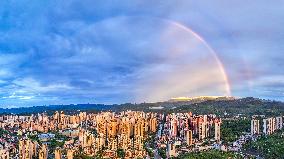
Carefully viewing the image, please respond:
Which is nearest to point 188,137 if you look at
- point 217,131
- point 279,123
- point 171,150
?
point 217,131

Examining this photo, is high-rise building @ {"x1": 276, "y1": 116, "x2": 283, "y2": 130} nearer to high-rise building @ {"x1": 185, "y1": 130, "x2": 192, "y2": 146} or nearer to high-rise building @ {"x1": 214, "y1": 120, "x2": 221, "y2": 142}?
high-rise building @ {"x1": 214, "y1": 120, "x2": 221, "y2": 142}

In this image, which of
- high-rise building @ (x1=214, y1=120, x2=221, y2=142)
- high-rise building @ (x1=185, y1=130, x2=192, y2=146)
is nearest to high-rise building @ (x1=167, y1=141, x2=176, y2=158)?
high-rise building @ (x1=185, y1=130, x2=192, y2=146)

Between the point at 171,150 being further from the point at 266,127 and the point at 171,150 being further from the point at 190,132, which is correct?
the point at 266,127

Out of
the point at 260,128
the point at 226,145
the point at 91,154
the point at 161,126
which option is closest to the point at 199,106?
the point at 161,126

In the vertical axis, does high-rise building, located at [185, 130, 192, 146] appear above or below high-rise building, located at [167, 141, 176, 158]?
above

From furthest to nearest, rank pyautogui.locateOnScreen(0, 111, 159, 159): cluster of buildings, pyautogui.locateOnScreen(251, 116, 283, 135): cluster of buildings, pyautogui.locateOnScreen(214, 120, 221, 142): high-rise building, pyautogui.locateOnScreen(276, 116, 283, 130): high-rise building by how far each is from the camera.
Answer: pyautogui.locateOnScreen(276, 116, 283, 130): high-rise building
pyautogui.locateOnScreen(251, 116, 283, 135): cluster of buildings
pyautogui.locateOnScreen(214, 120, 221, 142): high-rise building
pyautogui.locateOnScreen(0, 111, 159, 159): cluster of buildings

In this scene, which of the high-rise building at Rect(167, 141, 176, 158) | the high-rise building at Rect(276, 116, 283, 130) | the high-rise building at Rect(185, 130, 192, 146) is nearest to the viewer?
the high-rise building at Rect(167, 141, 176, 158)

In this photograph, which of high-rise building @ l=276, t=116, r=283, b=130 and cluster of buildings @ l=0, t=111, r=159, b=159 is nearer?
cluster of buildings @ l=0, t=111, r=159, b=159

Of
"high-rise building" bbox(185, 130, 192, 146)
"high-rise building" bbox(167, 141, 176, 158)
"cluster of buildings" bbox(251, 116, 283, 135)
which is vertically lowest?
"high-rise building" bbox(167, 141, 176, 158)

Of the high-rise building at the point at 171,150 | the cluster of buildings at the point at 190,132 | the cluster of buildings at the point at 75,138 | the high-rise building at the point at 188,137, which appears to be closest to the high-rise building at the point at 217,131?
the cluster of buildings at the point at 190,132
